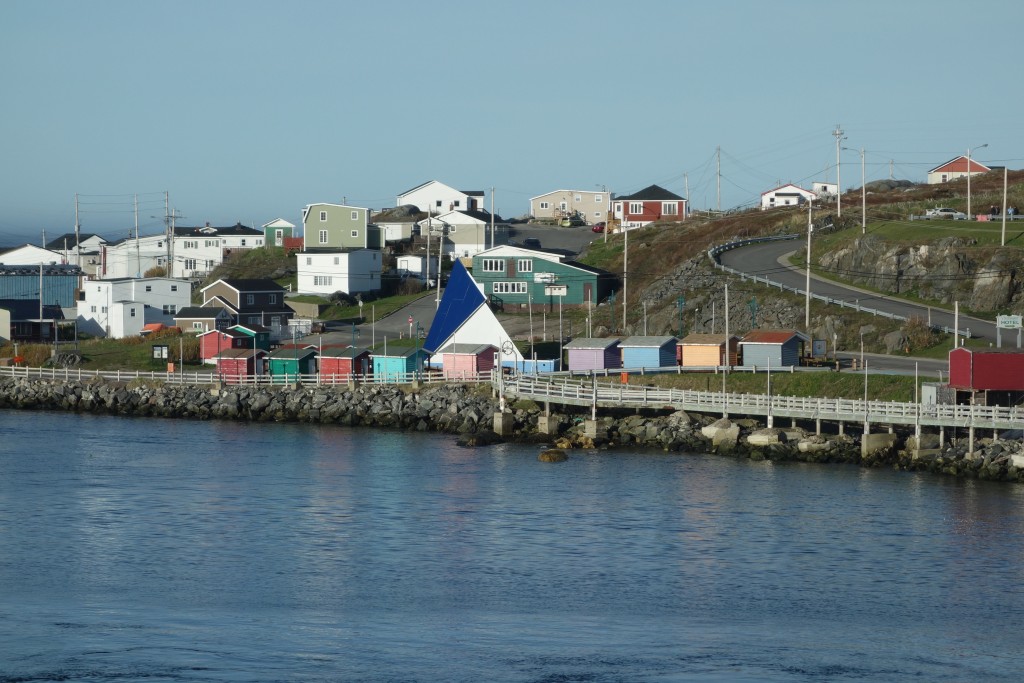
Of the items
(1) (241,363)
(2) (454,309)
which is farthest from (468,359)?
(1) (241,363)

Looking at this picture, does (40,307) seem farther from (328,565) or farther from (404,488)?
(328,565)

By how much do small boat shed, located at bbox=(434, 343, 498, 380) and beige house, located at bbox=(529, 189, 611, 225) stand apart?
218 ft

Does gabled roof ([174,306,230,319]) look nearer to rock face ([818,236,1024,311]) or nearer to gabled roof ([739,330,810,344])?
gabled roof ([739,330,810,344])

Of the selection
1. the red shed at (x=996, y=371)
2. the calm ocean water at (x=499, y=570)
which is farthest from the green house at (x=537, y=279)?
the red shed at (x=996, y=371)

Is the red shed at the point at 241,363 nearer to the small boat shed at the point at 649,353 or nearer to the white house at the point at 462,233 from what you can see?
the small boat shed at the point at 649,353

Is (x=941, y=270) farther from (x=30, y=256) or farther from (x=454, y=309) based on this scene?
(x=30, y=256)

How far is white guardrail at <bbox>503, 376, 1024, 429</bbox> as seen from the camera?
49500 millimetres

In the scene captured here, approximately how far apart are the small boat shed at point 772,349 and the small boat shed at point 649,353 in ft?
12.8

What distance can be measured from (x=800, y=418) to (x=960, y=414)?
7046 mm

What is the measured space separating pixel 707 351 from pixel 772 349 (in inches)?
138

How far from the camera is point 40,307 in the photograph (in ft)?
292

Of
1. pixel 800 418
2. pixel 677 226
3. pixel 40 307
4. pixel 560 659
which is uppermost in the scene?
pixel 677 226

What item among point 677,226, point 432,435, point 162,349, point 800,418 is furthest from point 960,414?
point 677,226

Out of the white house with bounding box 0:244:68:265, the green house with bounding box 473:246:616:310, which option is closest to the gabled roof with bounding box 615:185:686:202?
the green house with bounding box 473:246:616:310
